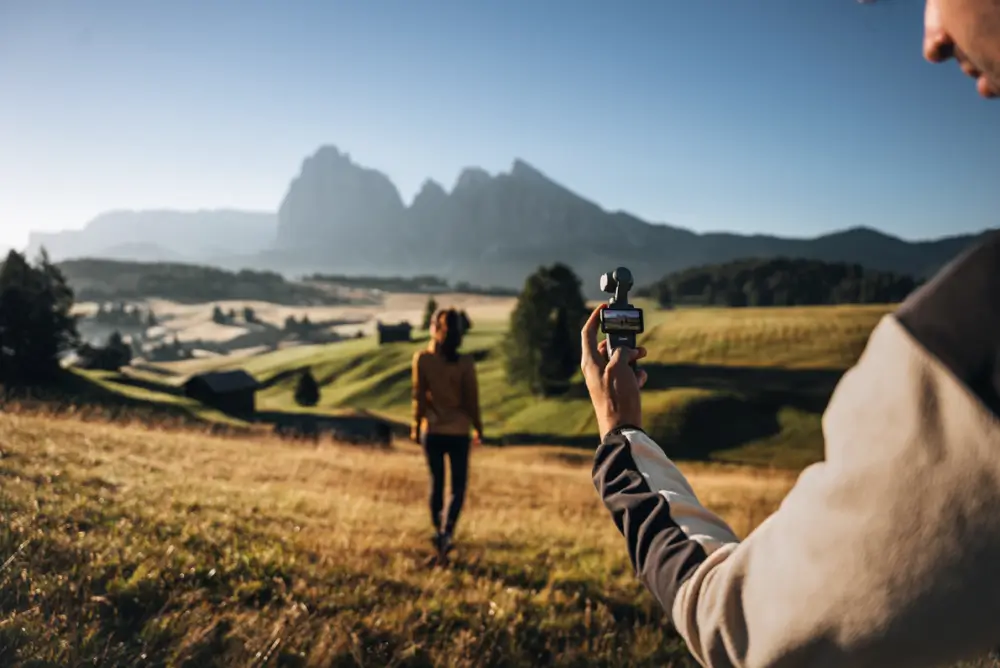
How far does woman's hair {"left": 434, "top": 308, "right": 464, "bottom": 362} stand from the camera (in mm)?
8031

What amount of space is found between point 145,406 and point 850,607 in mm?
58565

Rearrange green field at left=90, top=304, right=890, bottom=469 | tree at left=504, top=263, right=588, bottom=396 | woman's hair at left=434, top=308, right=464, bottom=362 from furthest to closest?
tree at left=504, top=263, right=588, bottom=396 < green field at left=90, top=304, right=890, bottom=469 < woman's hair at left=434, top=308, right=464, bottom=362

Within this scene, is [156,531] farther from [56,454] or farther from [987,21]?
[987,21]

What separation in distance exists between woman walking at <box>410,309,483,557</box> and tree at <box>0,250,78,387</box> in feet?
167

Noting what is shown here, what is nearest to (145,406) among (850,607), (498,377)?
(498,377)

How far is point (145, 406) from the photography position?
5181 cm

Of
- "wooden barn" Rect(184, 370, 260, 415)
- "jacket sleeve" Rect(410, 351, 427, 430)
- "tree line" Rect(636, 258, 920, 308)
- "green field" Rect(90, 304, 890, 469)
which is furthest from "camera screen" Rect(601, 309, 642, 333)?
"tree line" Rect(636, 258, 920, 308)

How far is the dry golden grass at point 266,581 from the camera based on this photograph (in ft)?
13.6

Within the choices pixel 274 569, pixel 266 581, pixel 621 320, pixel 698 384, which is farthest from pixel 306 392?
pixel 621 320

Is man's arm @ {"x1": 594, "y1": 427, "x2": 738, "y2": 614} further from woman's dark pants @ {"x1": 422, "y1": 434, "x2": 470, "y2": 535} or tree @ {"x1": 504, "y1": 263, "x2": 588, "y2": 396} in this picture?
tree @ {"x1": 504, "y1": 263, "x2": 588, "y2": 396}

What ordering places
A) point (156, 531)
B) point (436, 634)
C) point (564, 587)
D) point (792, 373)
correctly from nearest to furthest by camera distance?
point (436, 634), point (156, 531), point (564, 587), point (792, 373)

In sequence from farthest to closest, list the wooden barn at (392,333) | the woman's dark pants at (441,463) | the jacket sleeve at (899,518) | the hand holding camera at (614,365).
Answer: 1. the wooden barn at (392,333)
2. the woman's dark pants at (441,463)
3. the hand holding camera at (614,365)
4. the jacket sleeve at (899,518)

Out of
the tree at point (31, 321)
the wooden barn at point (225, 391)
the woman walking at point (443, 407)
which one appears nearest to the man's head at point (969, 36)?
the woman walking at point (443, 407)

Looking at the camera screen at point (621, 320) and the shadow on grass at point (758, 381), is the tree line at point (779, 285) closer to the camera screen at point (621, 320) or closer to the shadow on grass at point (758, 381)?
the shadow on grass at point (758, 381)
